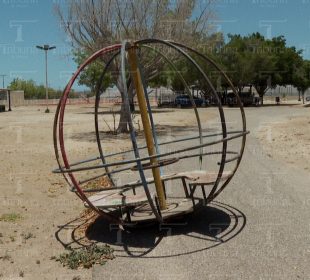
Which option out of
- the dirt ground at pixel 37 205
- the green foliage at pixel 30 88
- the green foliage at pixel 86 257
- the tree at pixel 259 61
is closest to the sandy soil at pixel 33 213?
the dirt ground at pixel 37 205

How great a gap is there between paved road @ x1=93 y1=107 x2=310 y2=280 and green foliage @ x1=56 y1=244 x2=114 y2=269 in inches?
4.9

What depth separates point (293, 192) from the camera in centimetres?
803

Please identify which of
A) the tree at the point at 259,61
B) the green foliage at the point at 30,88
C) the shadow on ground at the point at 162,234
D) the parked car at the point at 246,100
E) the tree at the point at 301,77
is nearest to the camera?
the shadow on ground at the point at 162,234

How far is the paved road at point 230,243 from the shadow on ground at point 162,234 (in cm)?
1

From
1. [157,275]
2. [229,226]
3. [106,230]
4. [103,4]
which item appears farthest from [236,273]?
[103,4]

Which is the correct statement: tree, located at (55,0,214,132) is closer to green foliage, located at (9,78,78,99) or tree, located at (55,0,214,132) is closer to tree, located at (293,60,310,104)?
tree, located at (293,60,310,104)

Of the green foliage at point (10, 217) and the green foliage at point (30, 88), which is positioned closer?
the green foliage at point (10, 217)

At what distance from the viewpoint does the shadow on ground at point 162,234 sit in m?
5.50

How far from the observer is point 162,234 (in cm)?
607

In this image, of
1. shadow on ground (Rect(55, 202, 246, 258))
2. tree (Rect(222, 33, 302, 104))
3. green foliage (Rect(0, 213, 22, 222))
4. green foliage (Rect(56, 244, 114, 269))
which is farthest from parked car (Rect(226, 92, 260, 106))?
green foliage (Rect(56, 244, 114, 269))

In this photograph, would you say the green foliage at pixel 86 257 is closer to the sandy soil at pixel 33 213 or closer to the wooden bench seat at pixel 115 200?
the sandy soil at pixel 33 213

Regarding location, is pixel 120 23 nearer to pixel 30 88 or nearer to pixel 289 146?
pixel 289 146

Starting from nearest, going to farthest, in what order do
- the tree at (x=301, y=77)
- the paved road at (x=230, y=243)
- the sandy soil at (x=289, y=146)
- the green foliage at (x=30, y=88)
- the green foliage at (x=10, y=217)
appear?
the paved road at (x=230, y=243)
the green foliage at (x=10, y=217)
the sandy soil at (x=289, y=146)
the tree at (x=301, y=77)
the green foliage at (x=30, y=88)

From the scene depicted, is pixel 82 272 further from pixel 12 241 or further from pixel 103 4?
pixel 103 4
